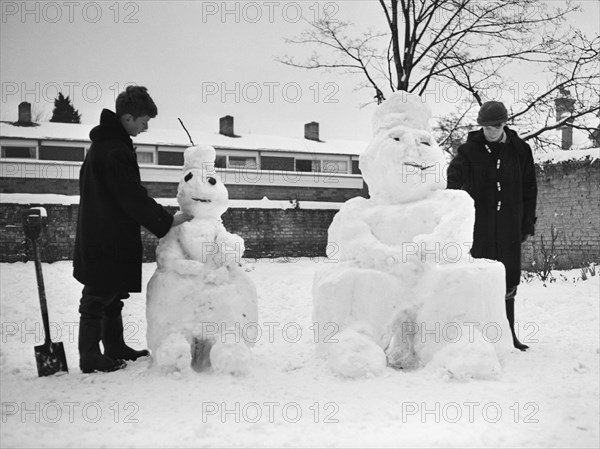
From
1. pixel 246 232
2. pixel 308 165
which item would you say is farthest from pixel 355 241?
pixel 308 165

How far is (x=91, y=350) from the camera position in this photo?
425cm

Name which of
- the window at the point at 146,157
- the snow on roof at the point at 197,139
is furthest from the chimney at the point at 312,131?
the window at the point at 146,157

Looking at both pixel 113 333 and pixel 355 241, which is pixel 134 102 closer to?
pixel 113 333

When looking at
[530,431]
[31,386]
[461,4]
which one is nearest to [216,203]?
[31,386]

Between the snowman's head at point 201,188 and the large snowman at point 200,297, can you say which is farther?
the snowman's head at point 201,188

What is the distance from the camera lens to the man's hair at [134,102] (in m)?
4.44

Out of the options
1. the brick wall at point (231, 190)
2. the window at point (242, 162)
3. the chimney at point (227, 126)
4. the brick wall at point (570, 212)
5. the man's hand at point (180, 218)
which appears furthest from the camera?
the chimney at point (227, 126)

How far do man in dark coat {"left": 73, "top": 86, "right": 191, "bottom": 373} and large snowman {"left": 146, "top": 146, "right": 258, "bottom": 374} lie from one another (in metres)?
0.20

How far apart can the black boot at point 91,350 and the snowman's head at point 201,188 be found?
1.06 m

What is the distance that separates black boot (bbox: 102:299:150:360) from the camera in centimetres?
460

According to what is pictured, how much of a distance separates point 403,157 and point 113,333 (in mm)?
2567

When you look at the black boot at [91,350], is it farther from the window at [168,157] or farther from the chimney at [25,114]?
the chimney at [25,114]

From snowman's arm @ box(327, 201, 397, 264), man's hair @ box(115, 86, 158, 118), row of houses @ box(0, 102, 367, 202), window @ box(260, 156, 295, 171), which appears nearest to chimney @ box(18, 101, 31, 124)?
row of houses @ box(0, 102, 367, 202)

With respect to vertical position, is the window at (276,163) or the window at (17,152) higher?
the window at (17,152)
